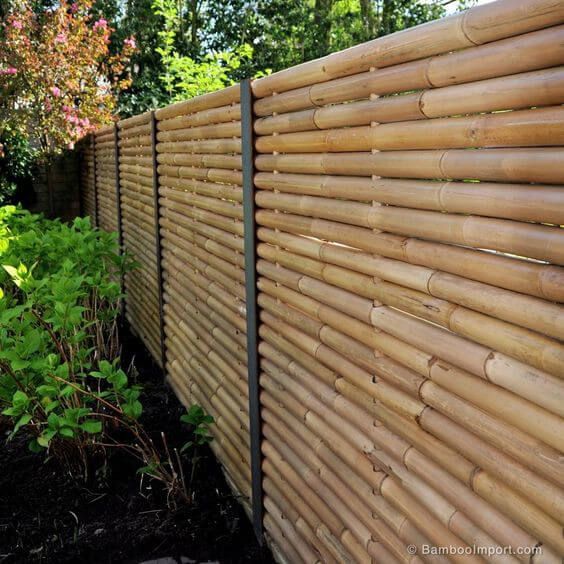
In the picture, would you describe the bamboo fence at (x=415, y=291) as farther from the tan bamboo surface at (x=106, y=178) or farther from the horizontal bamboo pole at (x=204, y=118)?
the tan bamboo surface at (x=106, y=178)

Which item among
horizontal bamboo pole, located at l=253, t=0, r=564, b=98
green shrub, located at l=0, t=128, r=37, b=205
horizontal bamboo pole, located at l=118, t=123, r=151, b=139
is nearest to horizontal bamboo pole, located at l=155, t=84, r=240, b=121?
horizontal bamboo pole, located at l=118, t=123, r=151, b=139

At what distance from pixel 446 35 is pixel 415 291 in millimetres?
593

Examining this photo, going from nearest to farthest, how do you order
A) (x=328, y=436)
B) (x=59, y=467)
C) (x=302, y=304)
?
(x=328, y=436)
(x=302, y=304)
(x=59, y=467)

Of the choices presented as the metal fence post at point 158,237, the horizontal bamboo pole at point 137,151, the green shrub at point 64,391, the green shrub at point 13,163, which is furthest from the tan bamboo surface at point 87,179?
the green shrub at point 64,391

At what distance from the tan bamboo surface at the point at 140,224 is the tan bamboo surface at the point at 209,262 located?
1.61ft

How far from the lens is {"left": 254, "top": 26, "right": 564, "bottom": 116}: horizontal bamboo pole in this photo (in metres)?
1.20

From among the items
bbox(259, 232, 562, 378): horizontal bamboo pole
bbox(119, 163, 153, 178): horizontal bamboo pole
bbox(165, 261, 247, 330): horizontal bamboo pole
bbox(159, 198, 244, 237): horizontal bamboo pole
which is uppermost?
bbox(119, 163, 153, 178): horizontal bamboo pole

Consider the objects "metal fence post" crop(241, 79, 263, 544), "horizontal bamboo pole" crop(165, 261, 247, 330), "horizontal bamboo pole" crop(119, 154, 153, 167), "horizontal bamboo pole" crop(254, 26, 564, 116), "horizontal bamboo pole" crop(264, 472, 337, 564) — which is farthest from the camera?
"horizontal bamboo pole" crop(119, 154, 153, 167)

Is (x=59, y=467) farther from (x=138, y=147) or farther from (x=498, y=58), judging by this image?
(x=498, y=58)

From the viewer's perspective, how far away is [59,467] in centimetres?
368

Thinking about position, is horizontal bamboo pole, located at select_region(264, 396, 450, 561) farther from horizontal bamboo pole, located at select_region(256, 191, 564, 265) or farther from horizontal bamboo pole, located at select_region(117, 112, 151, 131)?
horizontal bamboo pole, located at select_region(117, 112, 151, 131)

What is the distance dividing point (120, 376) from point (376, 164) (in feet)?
6.30

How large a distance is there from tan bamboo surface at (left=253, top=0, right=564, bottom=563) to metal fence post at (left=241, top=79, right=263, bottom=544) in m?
0.25

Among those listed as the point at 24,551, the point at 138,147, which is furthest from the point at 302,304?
the point at 138,147
